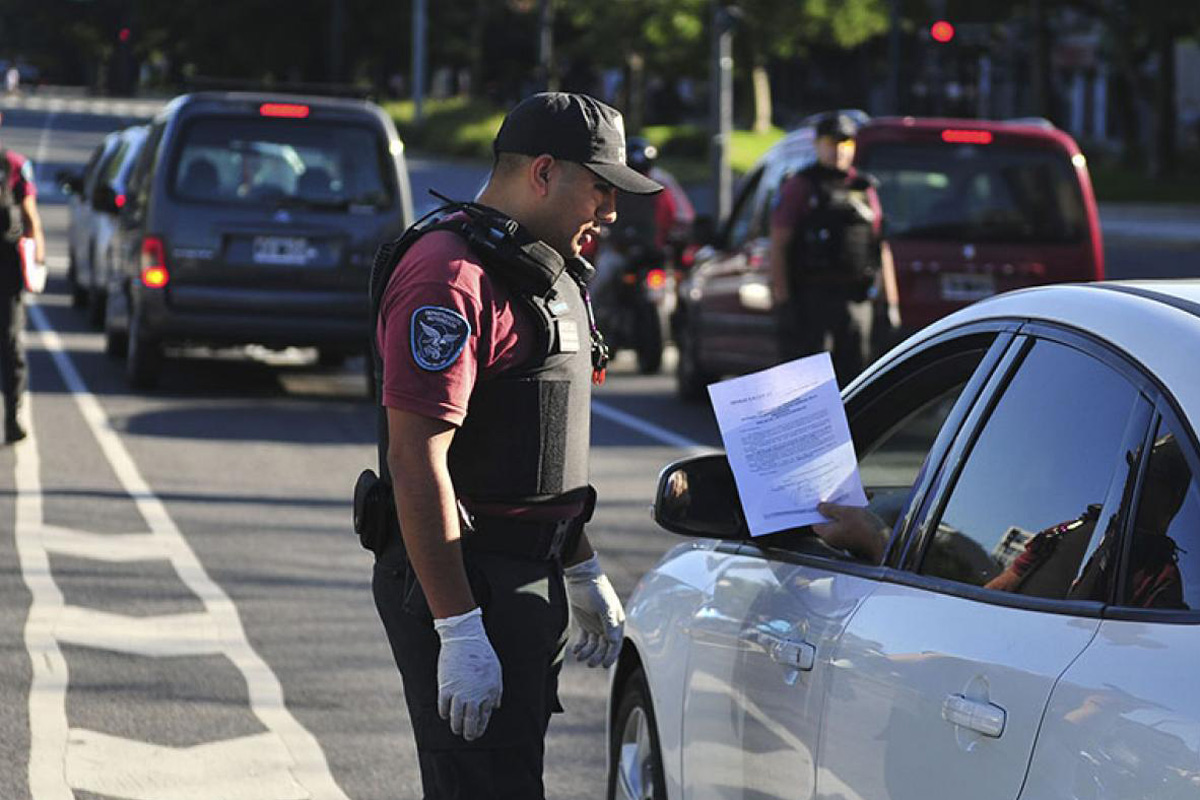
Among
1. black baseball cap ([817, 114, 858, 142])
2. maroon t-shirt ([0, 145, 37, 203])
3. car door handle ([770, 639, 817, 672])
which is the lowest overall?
maroon t-shirt ([0, 145, 37, 203])

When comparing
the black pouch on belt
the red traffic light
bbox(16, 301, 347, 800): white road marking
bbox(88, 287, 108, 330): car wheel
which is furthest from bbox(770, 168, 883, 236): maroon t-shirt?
the red traffic light

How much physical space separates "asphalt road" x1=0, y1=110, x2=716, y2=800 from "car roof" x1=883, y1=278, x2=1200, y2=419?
2.87 meters

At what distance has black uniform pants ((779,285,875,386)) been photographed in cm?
1276

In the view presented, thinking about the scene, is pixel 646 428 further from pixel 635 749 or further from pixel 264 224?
pixel 635 749

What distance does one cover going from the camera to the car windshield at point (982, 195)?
14.5m

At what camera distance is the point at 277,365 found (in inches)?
758

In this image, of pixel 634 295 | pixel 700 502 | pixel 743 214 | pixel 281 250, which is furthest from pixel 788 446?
pixel 634 295

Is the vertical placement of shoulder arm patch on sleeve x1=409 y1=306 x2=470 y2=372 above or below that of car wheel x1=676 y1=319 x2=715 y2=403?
above

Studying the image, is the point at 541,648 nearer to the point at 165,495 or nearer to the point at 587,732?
the point at 587,732

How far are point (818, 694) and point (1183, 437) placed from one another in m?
1.04

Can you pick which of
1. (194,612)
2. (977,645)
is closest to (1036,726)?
(977,645)

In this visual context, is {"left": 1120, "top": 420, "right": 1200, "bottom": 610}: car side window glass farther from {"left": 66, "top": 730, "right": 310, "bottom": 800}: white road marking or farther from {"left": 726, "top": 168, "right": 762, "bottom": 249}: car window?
{"left": 726, "top": 168, "right": 762, "bottom": 249}: car window

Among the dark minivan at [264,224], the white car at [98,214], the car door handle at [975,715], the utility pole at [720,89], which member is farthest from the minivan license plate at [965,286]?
the utility pole at [720,89]

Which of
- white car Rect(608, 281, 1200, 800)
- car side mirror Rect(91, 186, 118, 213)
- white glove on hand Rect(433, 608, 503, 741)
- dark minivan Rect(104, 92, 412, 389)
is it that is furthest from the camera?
car side mirror Rect(91, 186, 118, 213)
